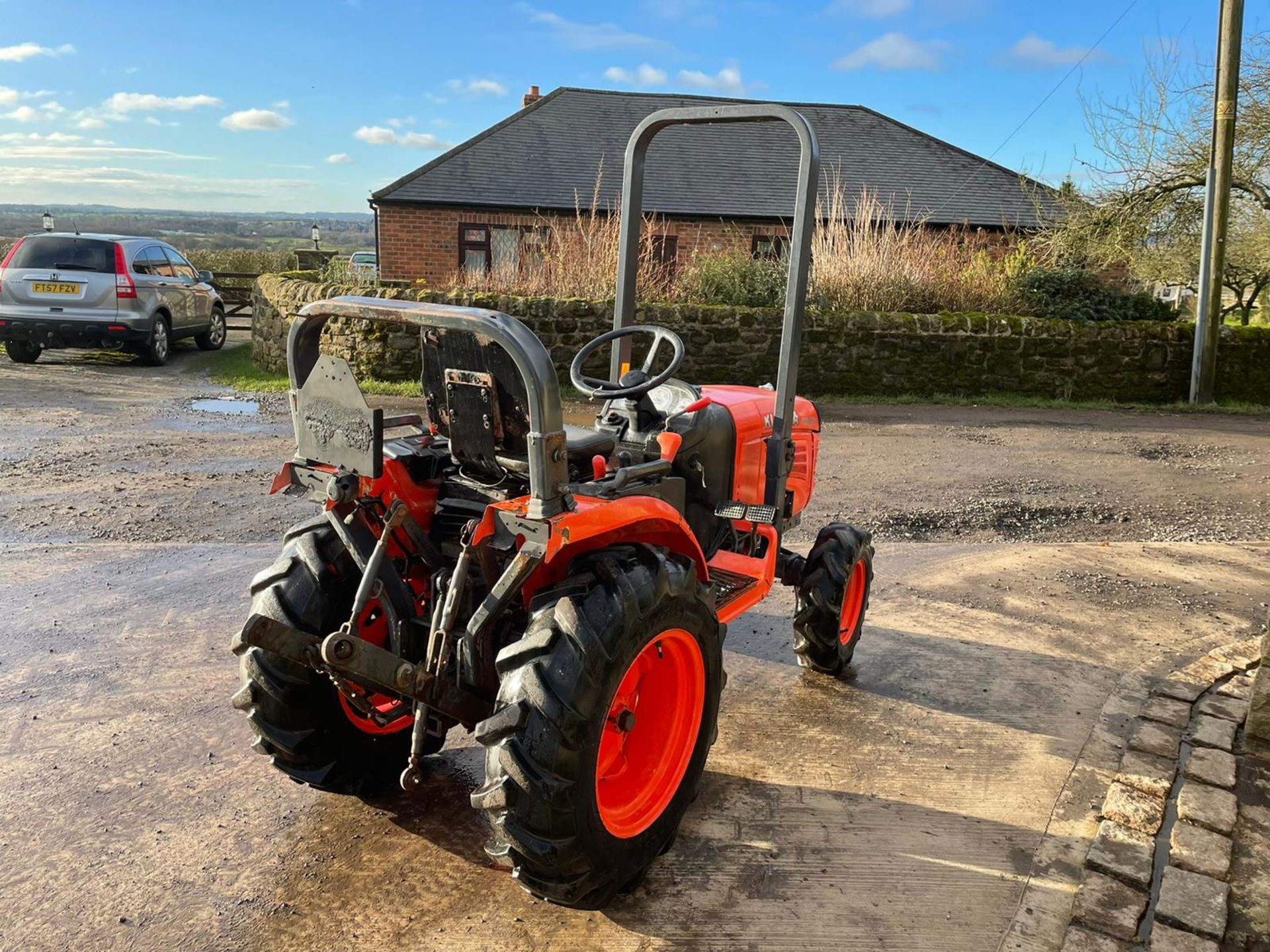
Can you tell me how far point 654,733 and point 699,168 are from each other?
815 inches

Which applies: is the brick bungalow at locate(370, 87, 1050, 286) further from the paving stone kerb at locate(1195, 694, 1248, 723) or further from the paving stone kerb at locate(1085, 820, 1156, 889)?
the paving stone kerb at locate(1085, 820, 1156, 889)

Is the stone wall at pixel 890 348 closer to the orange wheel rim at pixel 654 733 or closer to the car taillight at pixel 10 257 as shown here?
the car taillight at pixel 10 257

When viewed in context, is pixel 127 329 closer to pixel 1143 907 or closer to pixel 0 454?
pixel 0 454

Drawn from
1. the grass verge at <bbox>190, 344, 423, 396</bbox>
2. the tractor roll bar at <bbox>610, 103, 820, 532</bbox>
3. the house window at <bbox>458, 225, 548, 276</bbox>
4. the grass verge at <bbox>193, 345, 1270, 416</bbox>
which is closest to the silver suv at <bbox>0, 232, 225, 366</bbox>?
the grass verge at <bbox>190, 344, 423, 396</bbox>

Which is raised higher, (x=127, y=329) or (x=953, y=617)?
(x=127, y=329)

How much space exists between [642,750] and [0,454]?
7.23 meters

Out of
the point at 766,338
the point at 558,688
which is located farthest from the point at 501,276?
the point at 558,688

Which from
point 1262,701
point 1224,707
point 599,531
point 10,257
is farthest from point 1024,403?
point 10,257

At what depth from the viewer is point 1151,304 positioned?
1317 centimetres

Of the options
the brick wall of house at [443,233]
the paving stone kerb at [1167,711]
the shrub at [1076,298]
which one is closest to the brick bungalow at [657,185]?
the brick wall of house at [443,233]

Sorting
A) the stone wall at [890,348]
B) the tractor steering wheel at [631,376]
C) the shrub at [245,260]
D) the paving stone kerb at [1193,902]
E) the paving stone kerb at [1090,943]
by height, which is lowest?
the paving stone kerb at [1090,943]

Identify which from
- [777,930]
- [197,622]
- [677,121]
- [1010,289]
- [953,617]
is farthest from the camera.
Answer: [1010,289]

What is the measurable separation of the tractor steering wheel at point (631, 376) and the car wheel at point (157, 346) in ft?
35.3

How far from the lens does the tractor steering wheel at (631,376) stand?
3.41 metres
